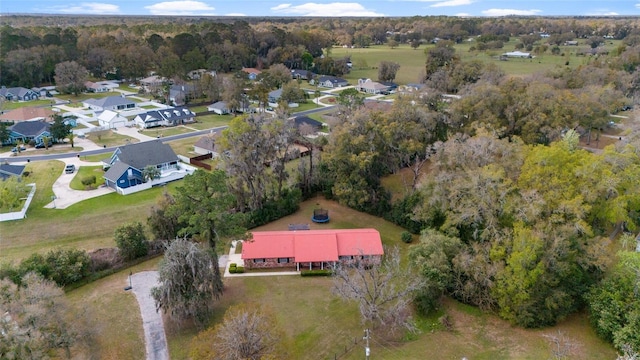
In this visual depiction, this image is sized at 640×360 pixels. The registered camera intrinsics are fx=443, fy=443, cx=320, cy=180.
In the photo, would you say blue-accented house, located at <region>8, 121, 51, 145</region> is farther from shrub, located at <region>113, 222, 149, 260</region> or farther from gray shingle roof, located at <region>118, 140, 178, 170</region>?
shrub, located at <region>113, 222, 149, 260</region>

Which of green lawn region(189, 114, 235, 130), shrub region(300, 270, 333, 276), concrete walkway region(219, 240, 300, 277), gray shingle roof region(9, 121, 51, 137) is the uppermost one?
gray shingle roof region(9, 121, 51, 137)

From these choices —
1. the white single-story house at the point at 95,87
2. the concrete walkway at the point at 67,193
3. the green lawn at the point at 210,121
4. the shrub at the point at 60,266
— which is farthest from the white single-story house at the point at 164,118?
the shrub at the point at 60,266

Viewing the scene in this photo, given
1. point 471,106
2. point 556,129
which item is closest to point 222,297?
point 471,106

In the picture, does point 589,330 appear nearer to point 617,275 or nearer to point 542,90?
point 617,275

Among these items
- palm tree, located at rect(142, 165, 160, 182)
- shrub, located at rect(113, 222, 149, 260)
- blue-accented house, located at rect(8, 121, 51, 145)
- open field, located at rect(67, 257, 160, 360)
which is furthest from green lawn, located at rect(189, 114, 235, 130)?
open field, located at rect(67, 257, 160, 360)

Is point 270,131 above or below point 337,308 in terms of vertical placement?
above

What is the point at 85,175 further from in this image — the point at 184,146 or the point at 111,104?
the point at 111,104

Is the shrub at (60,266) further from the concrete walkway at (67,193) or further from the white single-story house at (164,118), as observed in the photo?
the white single-story house at (164,118)
